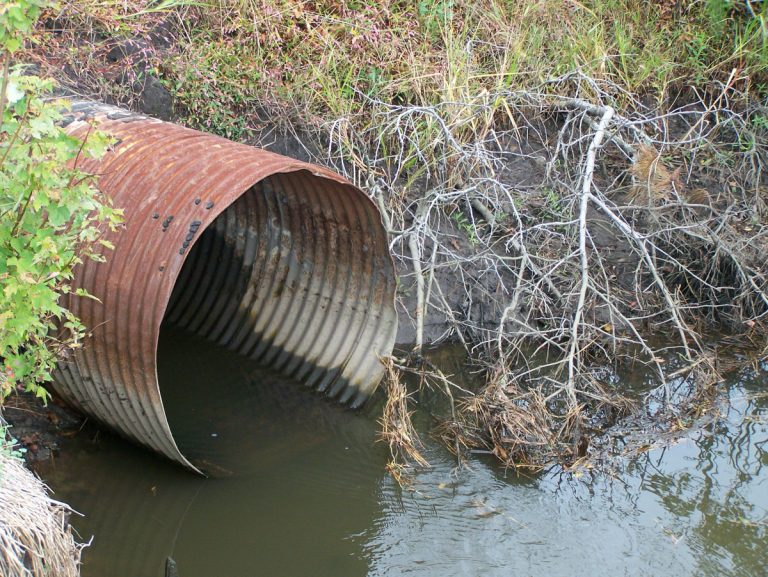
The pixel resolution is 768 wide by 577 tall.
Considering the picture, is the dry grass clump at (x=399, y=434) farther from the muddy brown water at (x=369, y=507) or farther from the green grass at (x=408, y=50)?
the green grass at (x=408, y=50)

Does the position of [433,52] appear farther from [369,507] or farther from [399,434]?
[369,507]

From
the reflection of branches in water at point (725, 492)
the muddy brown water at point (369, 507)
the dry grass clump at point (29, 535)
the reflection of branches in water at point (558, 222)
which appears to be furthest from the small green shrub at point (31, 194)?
the reflection of branches in water at point (725, 492)

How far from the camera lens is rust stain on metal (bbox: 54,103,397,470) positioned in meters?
4.03

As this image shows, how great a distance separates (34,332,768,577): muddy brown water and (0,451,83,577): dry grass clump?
3.08ft

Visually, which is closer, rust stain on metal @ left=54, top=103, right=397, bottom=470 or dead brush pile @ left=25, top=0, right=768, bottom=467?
rust stain on metal @ left=54, top=103, right=397, bottom=470

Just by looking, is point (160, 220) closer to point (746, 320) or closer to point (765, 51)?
point (746, 320)

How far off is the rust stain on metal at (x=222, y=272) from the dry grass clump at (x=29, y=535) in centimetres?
104

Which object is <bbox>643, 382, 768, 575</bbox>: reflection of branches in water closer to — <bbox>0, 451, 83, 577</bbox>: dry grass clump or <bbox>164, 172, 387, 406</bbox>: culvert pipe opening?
<bbox>164, 172, 387, 406</bbox>: culvert pipe opening

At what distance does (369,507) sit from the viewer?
4.53 metres

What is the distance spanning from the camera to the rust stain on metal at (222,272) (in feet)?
13.2

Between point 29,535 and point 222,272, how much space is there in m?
3.47

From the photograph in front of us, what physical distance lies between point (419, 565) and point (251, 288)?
2569 mm

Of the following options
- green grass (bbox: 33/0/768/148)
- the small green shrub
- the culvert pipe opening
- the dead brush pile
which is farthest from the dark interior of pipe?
the small green shrub

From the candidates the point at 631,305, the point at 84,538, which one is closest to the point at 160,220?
the point at 84,538
